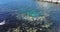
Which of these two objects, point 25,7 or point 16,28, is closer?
point 16,28

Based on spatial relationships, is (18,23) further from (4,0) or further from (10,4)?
(4,0)

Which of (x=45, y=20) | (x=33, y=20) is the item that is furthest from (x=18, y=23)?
(x=45, y=20)

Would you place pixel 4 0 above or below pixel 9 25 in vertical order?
above

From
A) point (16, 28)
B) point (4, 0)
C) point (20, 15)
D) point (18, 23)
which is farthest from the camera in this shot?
point (4, 0)

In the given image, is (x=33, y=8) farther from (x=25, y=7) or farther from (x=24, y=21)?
(x=24, y=21)

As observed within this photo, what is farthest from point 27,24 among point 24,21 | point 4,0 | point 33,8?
point 4,0

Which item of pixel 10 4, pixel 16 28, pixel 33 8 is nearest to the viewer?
pixel 16 28

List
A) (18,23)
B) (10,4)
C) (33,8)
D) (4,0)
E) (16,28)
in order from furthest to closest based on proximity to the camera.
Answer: (4,0) → (10,4) → (33,8) → (18,23) → (16,28)

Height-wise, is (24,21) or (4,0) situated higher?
(4,0)

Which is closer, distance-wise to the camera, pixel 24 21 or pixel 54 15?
pixel 24 21
